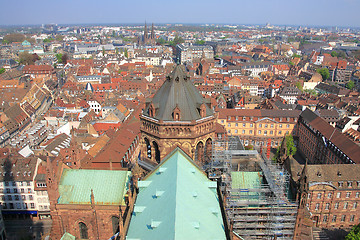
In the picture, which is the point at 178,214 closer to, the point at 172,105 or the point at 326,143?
the point at 172,105

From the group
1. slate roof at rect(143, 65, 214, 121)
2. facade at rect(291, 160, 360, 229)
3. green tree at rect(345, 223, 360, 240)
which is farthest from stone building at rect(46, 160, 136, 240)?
facade at rect(291, 160, 360, 229)

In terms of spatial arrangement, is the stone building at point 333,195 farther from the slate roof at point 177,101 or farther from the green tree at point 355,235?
the slate roof at point 177,101

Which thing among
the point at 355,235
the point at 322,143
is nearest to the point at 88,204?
the point at 355,235

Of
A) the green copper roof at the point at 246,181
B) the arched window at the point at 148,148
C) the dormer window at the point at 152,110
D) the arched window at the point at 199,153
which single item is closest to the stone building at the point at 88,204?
the arched window at the point at 148,148

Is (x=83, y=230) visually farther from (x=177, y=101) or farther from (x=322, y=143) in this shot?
(x=322, y=143)

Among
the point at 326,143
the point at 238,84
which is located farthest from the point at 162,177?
the point at 238,84

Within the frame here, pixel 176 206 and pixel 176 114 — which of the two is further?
pixel 176 114
